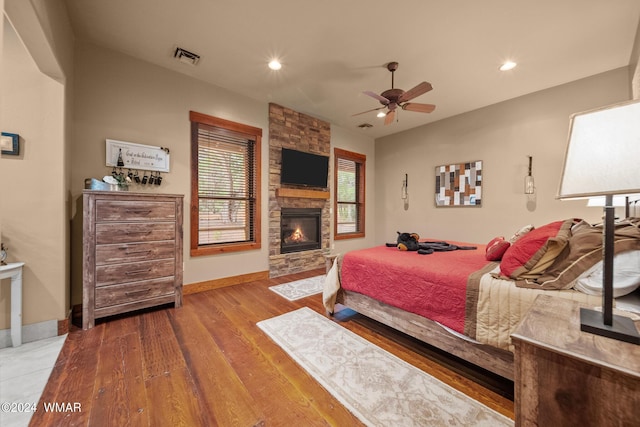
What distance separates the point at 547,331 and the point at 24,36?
138 inches

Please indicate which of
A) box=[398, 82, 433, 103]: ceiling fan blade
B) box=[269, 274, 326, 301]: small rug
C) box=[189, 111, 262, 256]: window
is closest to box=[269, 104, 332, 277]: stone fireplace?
box=[189, 111, 262, 256]: window

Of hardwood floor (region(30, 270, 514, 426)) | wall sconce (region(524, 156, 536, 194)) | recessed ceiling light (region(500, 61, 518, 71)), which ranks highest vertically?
recessed ceiling light (region(500, 61, 518, 71))

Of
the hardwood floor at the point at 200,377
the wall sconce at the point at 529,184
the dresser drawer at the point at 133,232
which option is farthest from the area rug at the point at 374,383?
the wall sconce at the point at 529,184

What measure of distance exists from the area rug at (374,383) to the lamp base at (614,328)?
2.67 feet

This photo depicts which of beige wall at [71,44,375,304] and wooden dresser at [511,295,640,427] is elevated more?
beige wall at [71,44,375,304]

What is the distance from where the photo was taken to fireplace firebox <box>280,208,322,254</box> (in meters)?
4.37

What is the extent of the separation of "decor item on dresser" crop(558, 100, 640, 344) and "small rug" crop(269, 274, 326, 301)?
2722mm

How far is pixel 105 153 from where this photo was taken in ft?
9.01

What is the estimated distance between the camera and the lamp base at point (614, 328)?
80 cm

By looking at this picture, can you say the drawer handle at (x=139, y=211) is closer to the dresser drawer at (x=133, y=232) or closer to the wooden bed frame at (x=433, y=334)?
the dresser drawer at (x=133, y=232)

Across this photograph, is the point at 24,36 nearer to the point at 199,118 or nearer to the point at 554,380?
the point at 199,118

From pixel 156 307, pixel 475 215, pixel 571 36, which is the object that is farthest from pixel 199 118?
pixel 475 215

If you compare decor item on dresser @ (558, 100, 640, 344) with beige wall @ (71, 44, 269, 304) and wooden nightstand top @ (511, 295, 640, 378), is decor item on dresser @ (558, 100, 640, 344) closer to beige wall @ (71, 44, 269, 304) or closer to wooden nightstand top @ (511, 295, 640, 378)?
wooden nightstand top @ (511, 295, 640, 378)

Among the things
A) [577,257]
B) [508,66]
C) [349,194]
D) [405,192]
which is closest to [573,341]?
[577,257]
